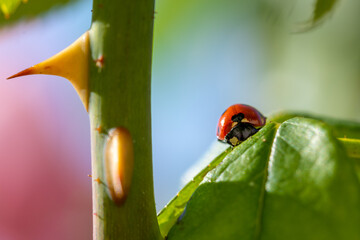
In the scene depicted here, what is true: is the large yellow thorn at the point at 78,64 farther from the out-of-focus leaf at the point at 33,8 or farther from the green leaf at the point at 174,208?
the out-of-focus leaf at the point at 33,8

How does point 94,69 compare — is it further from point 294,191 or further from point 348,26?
point 348,26

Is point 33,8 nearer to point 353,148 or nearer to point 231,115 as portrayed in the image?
point 231,115

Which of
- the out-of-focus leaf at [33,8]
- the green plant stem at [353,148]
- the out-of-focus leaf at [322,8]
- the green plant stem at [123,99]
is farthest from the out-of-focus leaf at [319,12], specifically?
the out-of-focus leaf at [33,8]

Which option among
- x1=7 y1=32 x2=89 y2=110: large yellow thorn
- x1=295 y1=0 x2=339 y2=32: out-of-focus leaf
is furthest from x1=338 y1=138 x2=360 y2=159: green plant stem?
x1=7 y1=32 x2=89 y2=110: large yellow thorn

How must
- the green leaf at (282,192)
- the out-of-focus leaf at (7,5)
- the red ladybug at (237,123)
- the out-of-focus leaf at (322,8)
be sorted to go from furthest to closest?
1. the red ladybug at (237,123)
2. the out-of-focus leaf at (322,8)
3. the out-of-focus leaf at (7,5)
4. the green leaf at (282,192)

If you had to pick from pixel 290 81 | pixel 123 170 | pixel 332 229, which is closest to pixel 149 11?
pixel 123 170

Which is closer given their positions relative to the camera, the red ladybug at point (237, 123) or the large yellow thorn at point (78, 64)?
the large yellow thorn at point (78, 64)

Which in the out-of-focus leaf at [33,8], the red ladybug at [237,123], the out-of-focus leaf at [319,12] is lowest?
the red ladybug at [237,123]

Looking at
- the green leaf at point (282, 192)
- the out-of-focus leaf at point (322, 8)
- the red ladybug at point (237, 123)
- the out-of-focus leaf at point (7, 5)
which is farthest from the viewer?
the red ladybug at point (237, 123)
